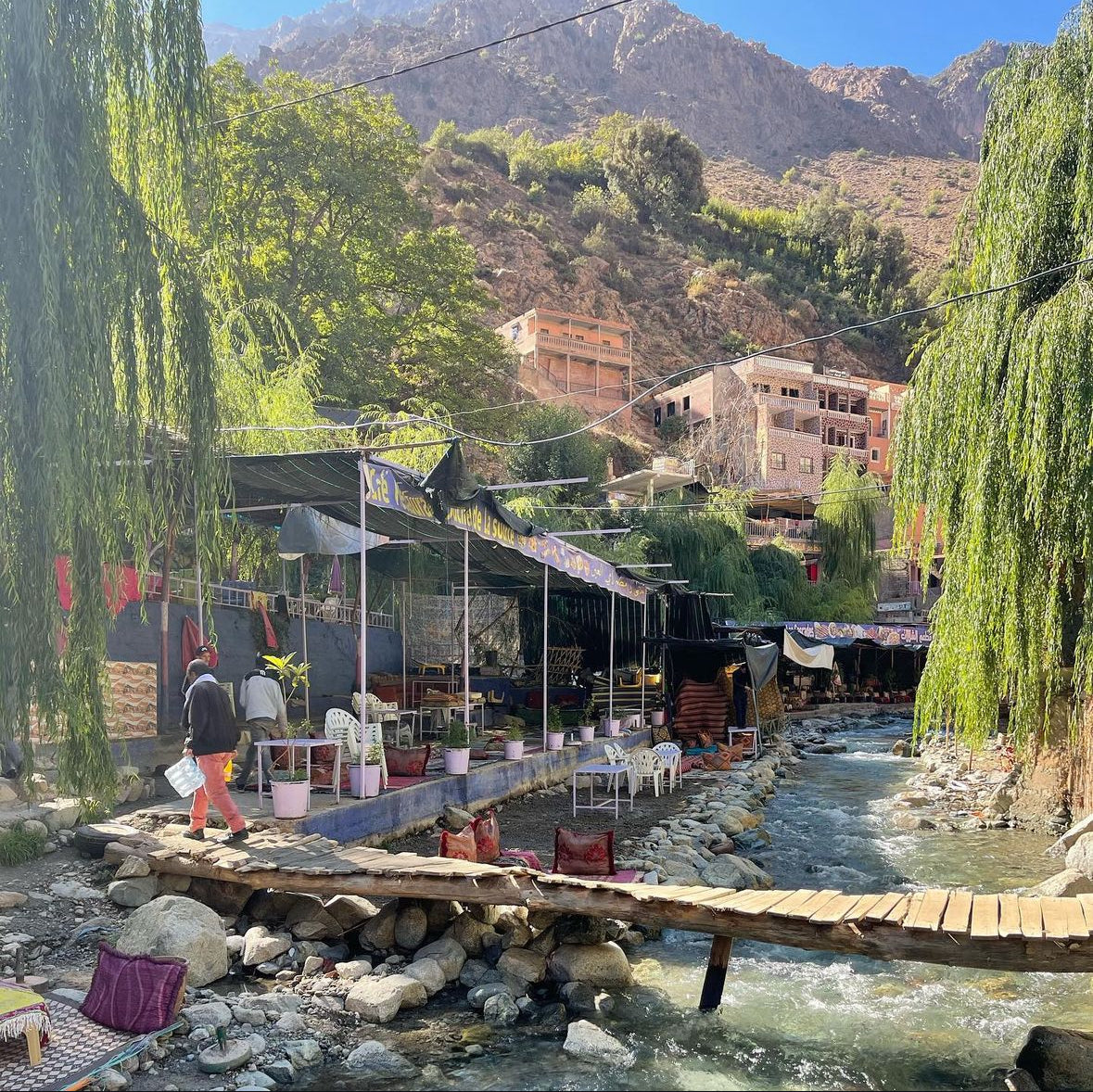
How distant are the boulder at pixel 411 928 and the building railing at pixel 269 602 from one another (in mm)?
3687

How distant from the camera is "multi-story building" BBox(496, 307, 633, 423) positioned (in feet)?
190

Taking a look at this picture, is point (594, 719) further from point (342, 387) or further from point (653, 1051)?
point (653, 1051)

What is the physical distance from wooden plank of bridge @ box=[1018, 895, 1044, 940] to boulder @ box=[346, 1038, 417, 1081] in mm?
3498

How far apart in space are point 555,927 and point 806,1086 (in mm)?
2292

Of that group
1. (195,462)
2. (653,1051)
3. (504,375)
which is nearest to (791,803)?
(653,1051)

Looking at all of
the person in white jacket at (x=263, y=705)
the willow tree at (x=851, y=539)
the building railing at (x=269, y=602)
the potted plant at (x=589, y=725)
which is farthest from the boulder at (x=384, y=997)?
the willow tree at (x=851, y=539)

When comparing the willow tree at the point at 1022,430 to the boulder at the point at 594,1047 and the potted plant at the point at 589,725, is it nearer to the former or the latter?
the boulder at the point at 594,1047

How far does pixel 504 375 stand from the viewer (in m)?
45.4

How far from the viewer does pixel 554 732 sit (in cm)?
1547

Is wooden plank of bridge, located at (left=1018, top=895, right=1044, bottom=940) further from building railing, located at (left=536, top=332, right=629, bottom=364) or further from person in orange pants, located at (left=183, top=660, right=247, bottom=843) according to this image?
building railing, located at (left=536, top=332, right=629, bottom=364)

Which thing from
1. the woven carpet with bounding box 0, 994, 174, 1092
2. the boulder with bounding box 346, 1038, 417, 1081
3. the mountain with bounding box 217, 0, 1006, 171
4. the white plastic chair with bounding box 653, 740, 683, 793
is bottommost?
the white plastic chair with bounding box 653, 740, 683, 793

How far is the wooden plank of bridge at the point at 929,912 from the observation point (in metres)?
5.52

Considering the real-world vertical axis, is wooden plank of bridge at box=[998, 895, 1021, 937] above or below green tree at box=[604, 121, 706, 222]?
below

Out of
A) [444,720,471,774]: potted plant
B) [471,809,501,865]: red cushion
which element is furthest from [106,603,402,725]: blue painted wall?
[471,809,501,865]: red cushion
